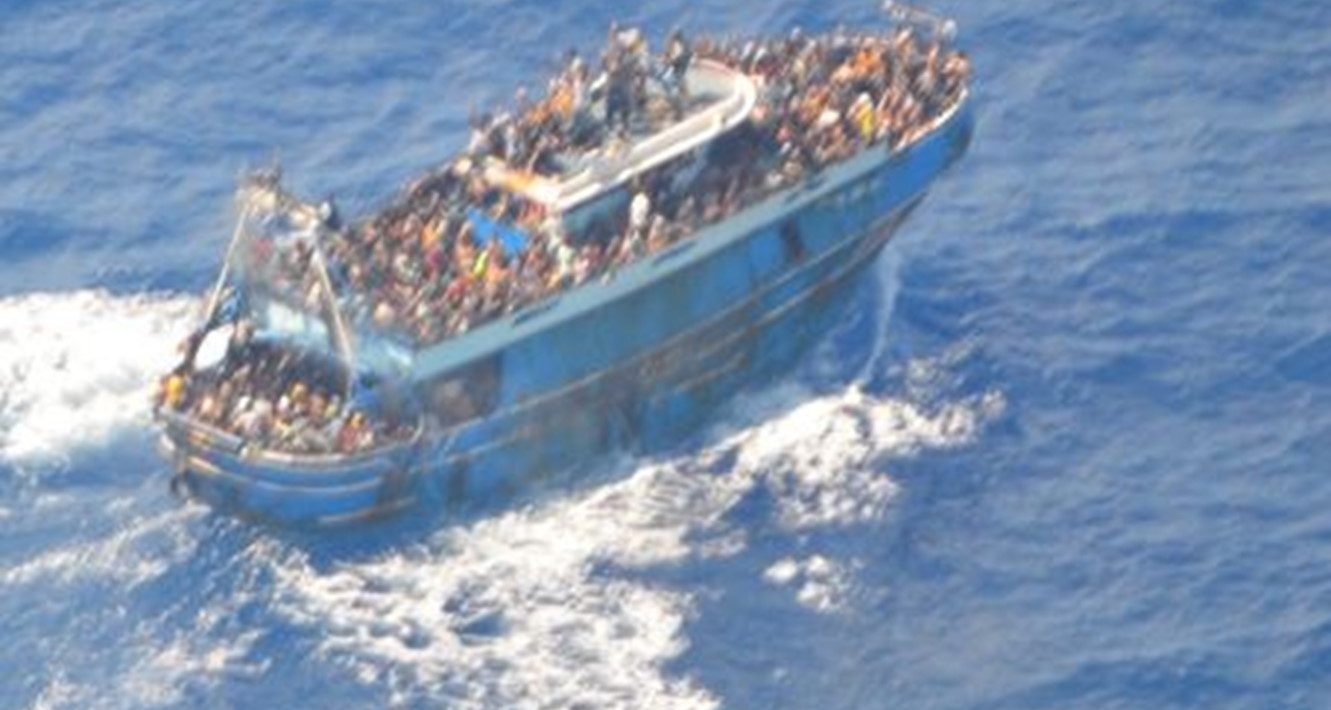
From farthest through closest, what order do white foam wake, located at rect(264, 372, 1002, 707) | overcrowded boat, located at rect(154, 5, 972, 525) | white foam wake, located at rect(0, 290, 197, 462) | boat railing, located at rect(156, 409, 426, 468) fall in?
1. white foam wake, located at rect(0, 290, 197, 462)
2. overcrowded boat, located at rect(154, 5, 972, 525)
3. boat railing, located at rect(156, 409, 426, 468)
4. white foam wake, located at rect(264, 372, 1002, 707)

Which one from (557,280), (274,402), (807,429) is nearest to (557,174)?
(557,280)

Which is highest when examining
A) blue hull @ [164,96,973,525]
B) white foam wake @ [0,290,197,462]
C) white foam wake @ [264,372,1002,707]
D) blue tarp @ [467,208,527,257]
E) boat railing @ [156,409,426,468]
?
white foam wake @ [0,290,197,462]

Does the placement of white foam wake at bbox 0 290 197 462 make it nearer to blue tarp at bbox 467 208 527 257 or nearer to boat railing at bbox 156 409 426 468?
boat railing at bbox 156 409 426 468

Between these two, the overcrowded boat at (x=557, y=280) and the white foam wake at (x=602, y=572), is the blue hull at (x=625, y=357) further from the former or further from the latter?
the white foam wake at (x=602, y=572)

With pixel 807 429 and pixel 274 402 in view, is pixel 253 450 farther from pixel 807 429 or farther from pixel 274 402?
pixel 807 429

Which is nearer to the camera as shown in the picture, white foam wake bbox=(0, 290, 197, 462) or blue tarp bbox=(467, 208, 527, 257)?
blue tarp bbox=(467, 208, 527, 257)

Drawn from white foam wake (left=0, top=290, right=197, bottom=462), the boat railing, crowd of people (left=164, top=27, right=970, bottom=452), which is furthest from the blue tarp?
white foam wake (left=0, top=290, right=197, bottom=462)
